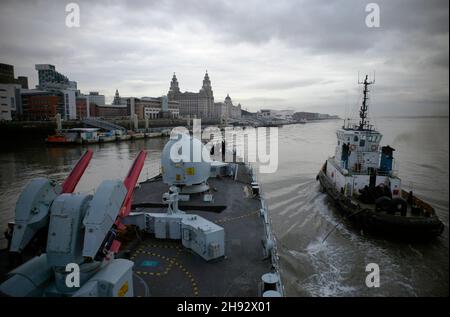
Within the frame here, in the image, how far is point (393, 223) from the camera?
16.8 m

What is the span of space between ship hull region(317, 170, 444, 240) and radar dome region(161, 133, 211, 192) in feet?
34.5

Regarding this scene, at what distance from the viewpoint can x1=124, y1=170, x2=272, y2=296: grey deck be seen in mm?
8031

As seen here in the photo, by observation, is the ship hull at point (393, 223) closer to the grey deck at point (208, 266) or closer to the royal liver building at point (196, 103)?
the grey deck at point (208, 266)

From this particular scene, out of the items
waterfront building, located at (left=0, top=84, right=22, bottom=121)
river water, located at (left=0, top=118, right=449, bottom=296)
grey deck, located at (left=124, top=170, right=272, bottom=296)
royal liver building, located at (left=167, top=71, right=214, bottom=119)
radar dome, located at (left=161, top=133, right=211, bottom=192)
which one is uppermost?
royal liver building, located at (left=167, top=71, right=214, bottom=119)

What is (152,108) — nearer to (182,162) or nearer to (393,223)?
(182,162)

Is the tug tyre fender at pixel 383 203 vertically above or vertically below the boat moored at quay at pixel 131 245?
below

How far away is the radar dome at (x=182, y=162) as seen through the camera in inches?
619

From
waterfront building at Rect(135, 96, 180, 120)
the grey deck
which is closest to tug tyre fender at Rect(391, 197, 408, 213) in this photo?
the grey deck

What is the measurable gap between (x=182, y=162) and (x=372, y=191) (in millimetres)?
13161

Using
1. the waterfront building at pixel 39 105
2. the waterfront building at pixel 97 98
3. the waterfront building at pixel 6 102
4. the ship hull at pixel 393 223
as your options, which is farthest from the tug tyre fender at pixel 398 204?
the waterfront building at pixel 97 98

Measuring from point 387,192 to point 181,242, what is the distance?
1518cm

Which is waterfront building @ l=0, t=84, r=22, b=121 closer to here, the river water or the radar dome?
the river water

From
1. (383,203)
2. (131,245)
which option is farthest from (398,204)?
(131,245)
